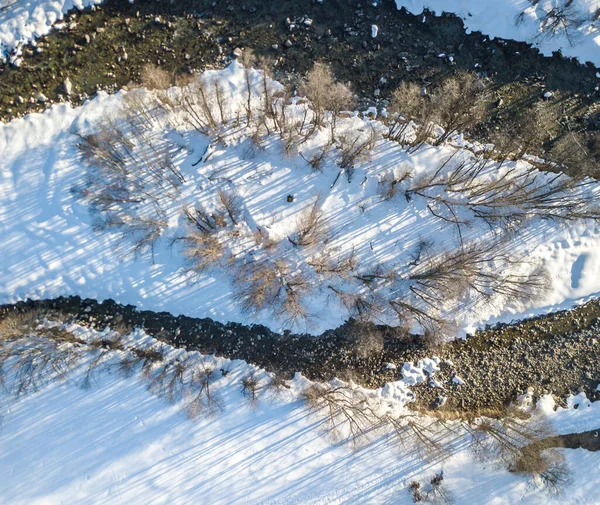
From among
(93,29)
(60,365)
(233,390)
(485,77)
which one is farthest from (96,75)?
(485,77)

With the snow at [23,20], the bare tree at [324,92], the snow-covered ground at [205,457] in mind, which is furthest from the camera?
the snow at [23,20]

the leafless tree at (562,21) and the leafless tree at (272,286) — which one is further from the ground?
the leafless tree at (562,21)

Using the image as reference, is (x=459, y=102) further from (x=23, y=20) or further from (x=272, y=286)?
(x=23, y=20)

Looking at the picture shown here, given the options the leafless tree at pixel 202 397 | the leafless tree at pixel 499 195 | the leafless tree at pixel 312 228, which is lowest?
the leafless tree at pixel 202 397

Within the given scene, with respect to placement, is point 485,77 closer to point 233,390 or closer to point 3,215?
point 233,390

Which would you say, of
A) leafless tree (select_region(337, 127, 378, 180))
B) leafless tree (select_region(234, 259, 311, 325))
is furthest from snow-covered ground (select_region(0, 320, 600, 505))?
leafless tree (select_region(337, 127, 378, 180))

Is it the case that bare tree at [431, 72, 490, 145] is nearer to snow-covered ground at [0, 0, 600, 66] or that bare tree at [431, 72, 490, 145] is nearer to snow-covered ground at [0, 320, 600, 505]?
snow-covered ground at [0, 0, 600, 66]

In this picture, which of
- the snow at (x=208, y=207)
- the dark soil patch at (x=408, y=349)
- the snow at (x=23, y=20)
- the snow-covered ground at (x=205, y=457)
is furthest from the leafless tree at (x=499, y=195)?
the snow at (x=23, y=20)

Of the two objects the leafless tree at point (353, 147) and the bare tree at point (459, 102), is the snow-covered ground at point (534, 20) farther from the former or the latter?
the leafless tree at point (353, 147)
